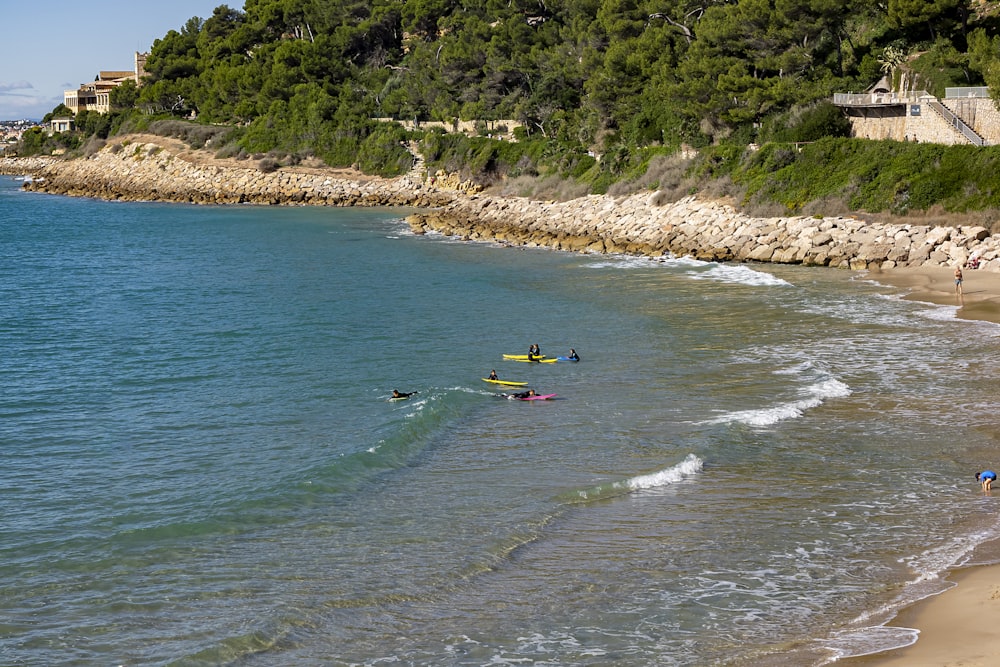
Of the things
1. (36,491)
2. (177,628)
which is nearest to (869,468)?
(177,628)

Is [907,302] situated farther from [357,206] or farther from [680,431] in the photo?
[357,206]

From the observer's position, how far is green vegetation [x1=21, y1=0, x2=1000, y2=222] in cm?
5266

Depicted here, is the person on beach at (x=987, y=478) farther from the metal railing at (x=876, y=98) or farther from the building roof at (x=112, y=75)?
the building roof at (x=112, y=75)

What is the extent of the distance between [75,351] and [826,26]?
1796 inches

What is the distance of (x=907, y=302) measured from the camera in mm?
35875

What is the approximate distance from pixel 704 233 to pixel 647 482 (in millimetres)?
33853

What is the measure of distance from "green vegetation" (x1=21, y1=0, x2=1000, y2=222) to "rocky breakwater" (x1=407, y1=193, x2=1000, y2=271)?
2.44 metres

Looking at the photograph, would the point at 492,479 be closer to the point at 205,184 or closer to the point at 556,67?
the point at 556,67

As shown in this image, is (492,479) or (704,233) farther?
(704,233)

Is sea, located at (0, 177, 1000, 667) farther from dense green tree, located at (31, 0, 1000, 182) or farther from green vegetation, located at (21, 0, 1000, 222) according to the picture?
dense green tree, located at (31, 0, 1000, 182)

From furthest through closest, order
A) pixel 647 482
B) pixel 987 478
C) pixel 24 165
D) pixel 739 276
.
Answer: pixel 24 165 < pixel 739 276 < pixel 647 482 < pixel 987 478

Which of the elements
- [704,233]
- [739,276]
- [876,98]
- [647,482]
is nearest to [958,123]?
[876,98]

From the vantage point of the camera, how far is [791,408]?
23.6 metres

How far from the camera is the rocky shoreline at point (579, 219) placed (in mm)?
43531
